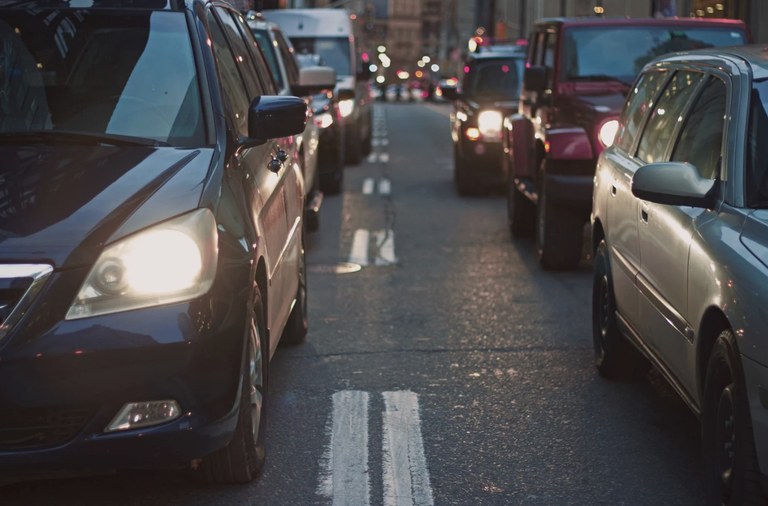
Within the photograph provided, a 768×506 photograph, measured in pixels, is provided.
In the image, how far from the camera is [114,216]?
448 centimetres

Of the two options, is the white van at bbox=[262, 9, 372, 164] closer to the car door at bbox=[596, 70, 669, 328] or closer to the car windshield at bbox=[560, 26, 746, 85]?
the car windshield at bbox=[560, 26, 746, 85]

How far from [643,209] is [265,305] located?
1.69 metres

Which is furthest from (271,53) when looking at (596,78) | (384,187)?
(384,187)

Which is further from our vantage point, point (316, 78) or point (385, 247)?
point (385, 247)

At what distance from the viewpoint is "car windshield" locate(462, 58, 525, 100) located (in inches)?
689

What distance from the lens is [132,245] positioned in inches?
174

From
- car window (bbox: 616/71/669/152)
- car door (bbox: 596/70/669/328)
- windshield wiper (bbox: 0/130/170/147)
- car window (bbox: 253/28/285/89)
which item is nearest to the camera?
windshield wiper (bbox: 0/130/170/147)

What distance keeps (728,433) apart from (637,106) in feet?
9.38

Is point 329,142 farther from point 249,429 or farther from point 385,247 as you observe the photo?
point 249,429

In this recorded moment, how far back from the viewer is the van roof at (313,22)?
73.3 ft

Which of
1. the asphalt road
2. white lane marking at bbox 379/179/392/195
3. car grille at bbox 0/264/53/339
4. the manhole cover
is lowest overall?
white lane marking at bbox 379/179/392/195

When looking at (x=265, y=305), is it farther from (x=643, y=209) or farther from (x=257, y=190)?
(x=643, y=209)

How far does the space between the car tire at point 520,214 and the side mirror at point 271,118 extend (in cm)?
719

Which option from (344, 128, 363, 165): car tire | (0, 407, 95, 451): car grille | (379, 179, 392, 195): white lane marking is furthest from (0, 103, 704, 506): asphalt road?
(344, 128, 363, 165): car tire
